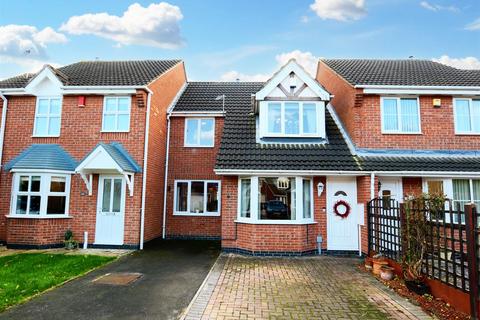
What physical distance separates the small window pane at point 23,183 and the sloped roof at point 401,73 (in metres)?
13.8

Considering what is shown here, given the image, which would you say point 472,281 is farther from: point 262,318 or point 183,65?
point 183,65

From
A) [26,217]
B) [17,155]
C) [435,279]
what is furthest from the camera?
[17,155]

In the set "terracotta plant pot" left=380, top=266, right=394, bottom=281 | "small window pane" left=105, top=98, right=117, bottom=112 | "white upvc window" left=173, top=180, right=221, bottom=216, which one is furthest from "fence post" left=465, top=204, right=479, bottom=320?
"small window pane" left=105, top=98, right=117, bottom=112

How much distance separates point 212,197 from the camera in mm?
14453

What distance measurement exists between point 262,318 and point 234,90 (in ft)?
45.8

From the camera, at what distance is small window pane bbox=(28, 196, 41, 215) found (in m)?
11.5

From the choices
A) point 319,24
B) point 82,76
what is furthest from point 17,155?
point 319,24

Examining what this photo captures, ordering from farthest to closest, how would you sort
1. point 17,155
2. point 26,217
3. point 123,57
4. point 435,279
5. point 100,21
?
point 123,57
point 100,21
point 17,155
point 26,217
point 435,279

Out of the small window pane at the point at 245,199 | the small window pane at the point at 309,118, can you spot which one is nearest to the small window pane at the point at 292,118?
the small window pane at the point at 309,118

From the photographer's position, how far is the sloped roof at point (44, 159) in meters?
11.5

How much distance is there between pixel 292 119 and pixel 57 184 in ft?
33.0

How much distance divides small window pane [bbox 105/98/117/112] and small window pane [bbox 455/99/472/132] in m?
14.3

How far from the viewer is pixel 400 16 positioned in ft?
38.7

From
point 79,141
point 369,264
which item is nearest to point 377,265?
point 369,264
